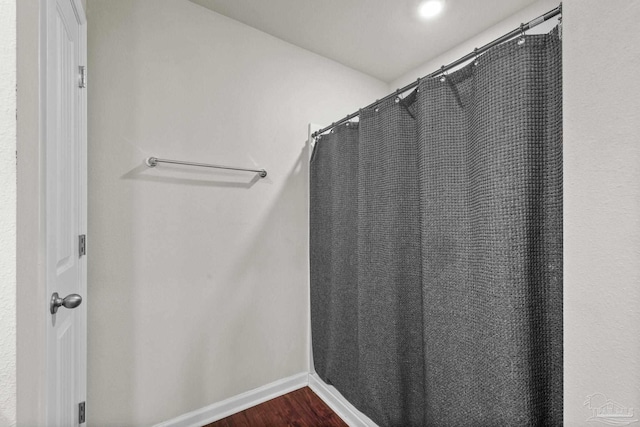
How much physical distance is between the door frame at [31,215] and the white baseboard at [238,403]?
38.5 inches

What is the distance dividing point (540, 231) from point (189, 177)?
5.03 feet

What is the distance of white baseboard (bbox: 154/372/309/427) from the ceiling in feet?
7.34

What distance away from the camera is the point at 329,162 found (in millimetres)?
1690

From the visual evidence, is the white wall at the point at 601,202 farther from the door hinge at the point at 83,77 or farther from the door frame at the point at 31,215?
the door hinge at the point at 83,77

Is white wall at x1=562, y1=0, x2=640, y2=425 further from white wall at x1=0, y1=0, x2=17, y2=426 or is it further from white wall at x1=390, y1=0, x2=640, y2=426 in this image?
white wall at x1=0, y1=0, x2=17, y2=426

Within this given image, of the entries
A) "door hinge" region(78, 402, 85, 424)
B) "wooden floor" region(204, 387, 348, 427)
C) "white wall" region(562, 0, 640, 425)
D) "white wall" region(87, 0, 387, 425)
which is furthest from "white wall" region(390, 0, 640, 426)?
"door hinge" region(78, 402, 85, 424)

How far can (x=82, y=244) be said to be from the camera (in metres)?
1.13

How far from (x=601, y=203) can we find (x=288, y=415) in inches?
67.8

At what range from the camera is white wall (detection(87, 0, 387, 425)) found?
49.5 inches

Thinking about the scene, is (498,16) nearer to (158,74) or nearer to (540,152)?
(540,152)

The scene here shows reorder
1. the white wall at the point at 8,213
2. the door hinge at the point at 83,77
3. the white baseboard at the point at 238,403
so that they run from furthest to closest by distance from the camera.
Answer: the white baseboard at the point at 238,403, the door hinge at the point at 83,77, the white wall at the point at 8,213

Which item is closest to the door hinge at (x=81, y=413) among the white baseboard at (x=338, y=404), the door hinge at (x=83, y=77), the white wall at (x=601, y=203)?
the white baseboard at (x=338, y=404)

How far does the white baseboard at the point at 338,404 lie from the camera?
4.69 feet

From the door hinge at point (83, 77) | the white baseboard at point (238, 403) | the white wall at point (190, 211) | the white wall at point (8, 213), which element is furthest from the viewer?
the white baseboard at point (238, 403)
